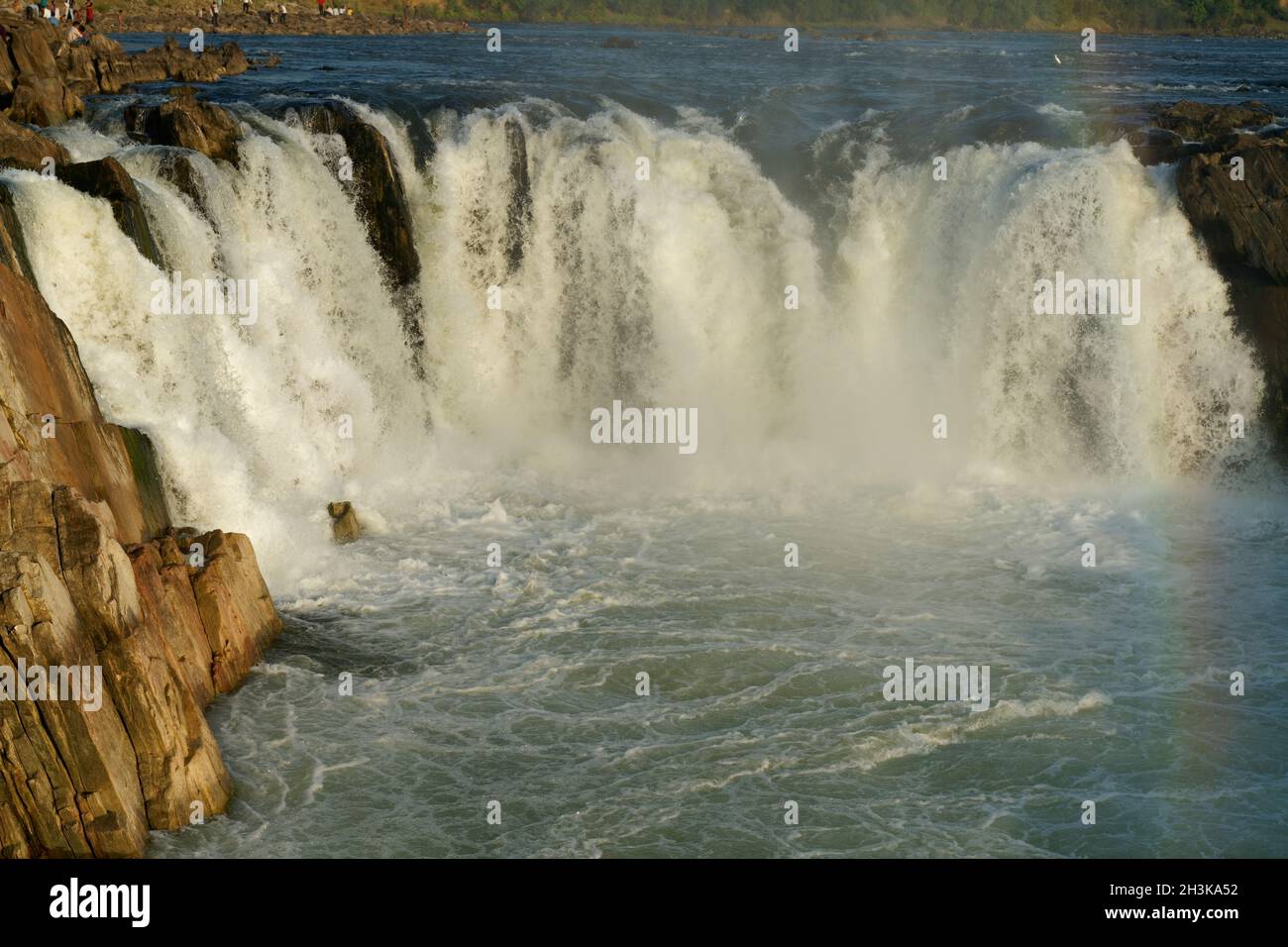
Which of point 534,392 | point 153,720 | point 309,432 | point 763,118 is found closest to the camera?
point 153,720

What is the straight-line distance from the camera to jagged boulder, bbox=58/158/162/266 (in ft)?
72.8

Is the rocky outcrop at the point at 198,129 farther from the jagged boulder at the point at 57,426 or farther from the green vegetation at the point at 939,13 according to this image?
the green vegetation at the point at 939,13

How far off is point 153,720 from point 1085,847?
936 cm

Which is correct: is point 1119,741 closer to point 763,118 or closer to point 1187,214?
point 1187,214

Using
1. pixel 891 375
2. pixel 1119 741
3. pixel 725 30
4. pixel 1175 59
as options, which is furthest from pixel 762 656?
pixel 725 30

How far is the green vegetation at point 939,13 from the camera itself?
89.6 m

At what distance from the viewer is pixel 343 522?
22969 mm

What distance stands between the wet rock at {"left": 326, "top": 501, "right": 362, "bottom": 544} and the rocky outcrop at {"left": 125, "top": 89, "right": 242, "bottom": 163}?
23.2 ft

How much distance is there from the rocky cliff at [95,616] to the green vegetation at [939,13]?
75149 millimetres

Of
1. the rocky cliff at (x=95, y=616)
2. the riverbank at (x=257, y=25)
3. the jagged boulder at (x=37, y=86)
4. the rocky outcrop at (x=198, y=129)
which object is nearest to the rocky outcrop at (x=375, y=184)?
the rocky outcrop at (x=198, y=129)

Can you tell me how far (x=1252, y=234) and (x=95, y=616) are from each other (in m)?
21.9

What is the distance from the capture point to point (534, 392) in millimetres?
29406

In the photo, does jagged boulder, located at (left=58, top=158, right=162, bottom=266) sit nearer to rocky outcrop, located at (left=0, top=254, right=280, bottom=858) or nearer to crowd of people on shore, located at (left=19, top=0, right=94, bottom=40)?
rocky outcrop, located at (left=0, top=254, right=280, bottom=858)

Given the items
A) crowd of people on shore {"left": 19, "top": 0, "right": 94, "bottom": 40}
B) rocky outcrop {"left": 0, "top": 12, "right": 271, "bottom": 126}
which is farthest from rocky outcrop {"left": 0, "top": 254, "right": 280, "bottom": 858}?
crowd of people on shore {"left": 19, "top": 0, "right": 94, "bottom": 40}
